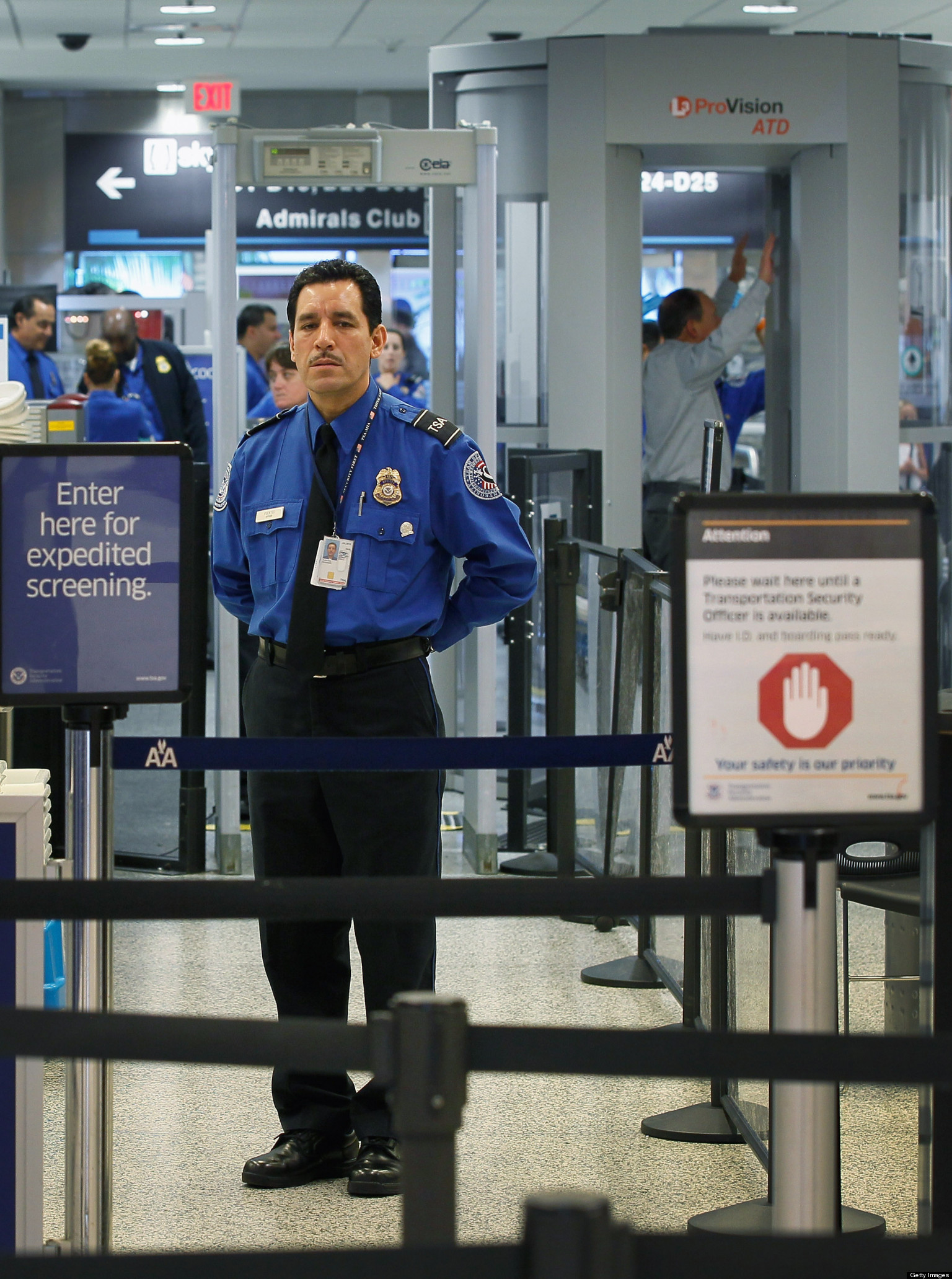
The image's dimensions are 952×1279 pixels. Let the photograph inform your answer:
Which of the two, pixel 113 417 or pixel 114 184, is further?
pixel 114 184

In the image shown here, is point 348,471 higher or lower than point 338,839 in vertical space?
higher

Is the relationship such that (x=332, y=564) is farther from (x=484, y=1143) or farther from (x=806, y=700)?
(x=806, y=700)

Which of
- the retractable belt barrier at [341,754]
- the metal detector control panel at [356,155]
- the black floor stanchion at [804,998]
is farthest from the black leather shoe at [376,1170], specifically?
the metal detector control panel at [356,155]

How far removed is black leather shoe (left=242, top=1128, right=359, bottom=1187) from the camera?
9.39 ft

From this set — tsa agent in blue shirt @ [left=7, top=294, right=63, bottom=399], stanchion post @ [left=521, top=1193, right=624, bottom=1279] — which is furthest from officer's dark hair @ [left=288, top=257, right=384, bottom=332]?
tsa agent in blue shirt @ [left=7, top=294, right=63, bottom=399]

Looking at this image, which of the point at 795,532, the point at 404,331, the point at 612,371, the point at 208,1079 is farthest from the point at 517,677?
the point at 404,331

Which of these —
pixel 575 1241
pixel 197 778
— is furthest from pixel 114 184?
pixel 575 1241

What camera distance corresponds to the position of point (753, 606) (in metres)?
1.48

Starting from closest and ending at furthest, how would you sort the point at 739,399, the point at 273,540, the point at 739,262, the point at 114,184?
the point at 273,540 < the point at 739,262 < the point at 739,399 < the point at 114,184

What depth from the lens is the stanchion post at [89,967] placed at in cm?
199

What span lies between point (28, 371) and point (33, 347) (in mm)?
263

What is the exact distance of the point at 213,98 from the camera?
25.1 ft

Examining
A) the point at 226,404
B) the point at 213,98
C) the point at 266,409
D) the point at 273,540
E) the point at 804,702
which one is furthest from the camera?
the point at 213,98

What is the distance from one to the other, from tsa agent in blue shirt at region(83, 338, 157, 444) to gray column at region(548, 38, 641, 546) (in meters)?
3.14
